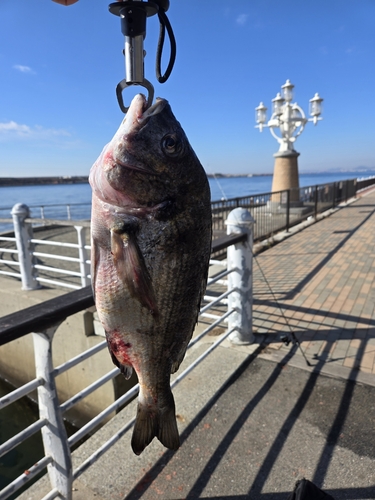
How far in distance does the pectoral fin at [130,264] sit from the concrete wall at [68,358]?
14.9 feet

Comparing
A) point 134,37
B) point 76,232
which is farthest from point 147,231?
point 76,232

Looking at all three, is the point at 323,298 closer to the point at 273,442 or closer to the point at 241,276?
the point at 241,276

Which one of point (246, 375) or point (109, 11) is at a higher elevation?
point (109, 11)

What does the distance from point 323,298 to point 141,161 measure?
539cm

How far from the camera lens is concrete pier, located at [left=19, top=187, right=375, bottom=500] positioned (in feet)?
8.07

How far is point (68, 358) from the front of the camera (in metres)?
5.99

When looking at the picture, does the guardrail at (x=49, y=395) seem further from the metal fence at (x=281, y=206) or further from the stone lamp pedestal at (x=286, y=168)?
the stone lamp pedestal at (x=286, y=168)

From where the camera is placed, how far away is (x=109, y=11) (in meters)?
1.20

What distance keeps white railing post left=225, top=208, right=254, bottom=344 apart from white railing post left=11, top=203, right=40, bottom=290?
12.6 feet

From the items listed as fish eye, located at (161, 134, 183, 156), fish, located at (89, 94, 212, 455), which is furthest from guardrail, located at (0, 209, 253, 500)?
fish eye, located at (161, 134, 183, 156)

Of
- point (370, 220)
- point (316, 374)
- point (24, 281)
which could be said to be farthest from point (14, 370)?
point (370, 220)

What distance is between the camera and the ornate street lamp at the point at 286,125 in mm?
17578

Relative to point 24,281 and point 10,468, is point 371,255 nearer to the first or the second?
point 24,281

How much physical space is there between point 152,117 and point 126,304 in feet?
2.10
